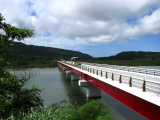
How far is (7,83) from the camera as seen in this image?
892 centimetres

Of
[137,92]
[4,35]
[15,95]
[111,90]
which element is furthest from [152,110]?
[4,35]

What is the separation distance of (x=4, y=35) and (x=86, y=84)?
2221cm

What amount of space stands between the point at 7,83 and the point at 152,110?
7.88 metres

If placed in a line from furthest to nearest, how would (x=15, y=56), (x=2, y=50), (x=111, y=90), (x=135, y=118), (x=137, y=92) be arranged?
1. (x=135, y=118)
2. (x=111, y=90)
3. (x=137, y=92)
4. (x=15, y=56)
5. (x=2, y=50)

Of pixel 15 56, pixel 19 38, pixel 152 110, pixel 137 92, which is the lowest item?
pixel 152 110

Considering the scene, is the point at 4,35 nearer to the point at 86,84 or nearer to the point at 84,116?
the point at 84,116

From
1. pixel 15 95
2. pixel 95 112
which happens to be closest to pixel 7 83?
pixel 15 95

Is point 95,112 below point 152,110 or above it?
below

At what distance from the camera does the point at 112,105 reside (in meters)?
22.8

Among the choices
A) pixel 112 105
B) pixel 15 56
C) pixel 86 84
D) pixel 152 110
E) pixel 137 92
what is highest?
pixel 15 56

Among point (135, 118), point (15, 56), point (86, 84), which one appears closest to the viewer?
point (15, 56)

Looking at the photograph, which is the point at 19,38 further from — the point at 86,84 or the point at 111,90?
the point at 86,84

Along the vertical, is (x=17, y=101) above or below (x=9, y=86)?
below

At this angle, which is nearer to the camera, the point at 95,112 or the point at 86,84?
the point at 95,112
